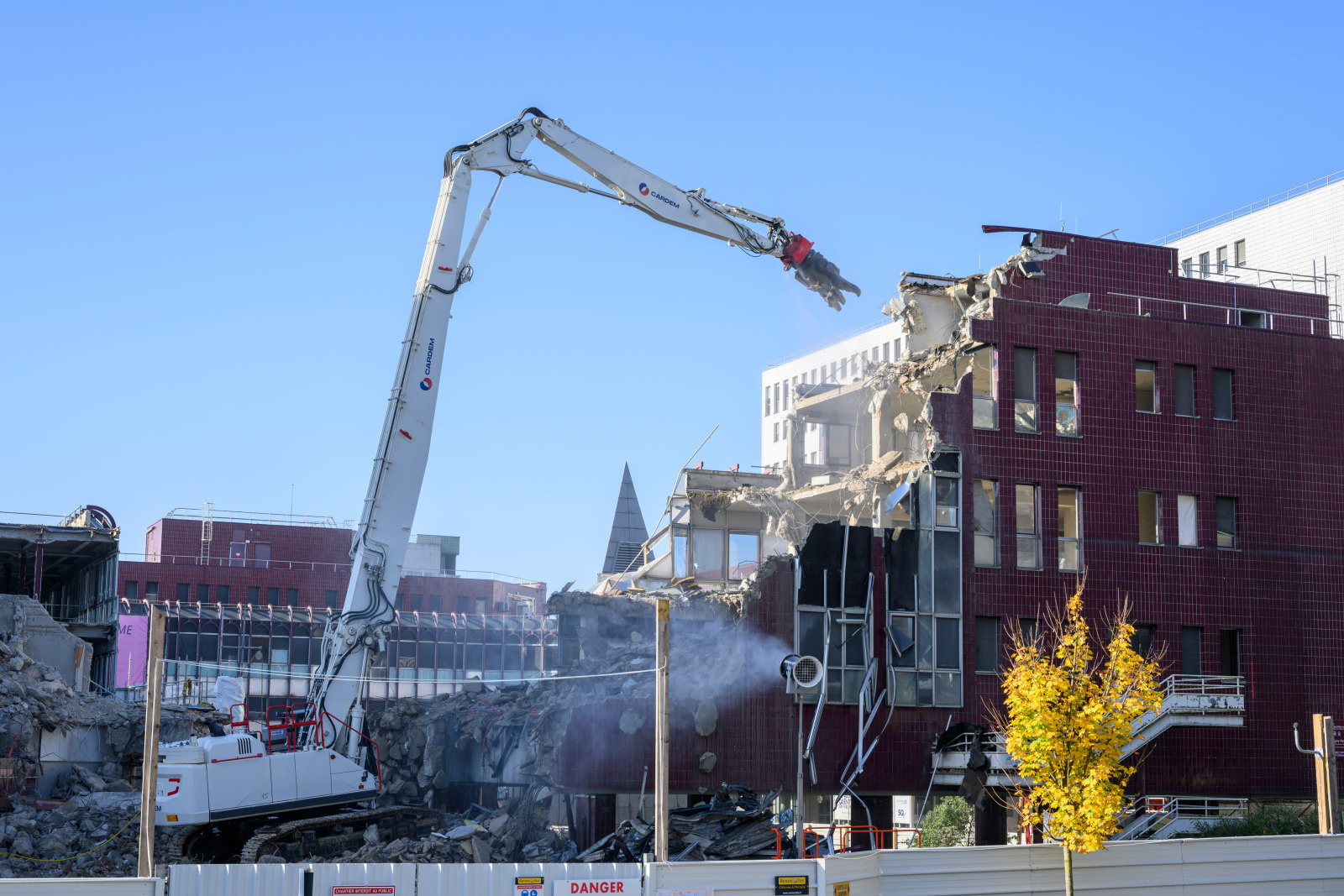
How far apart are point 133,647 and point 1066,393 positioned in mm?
65560

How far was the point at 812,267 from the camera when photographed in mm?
35469

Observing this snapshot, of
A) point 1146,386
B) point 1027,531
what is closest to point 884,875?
point 1027,531

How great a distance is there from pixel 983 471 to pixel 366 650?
1636 centimetres

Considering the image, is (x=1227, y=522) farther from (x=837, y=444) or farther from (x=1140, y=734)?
(x=837, y=444)

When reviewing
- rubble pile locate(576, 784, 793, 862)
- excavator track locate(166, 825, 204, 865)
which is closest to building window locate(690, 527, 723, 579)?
rubble pile locate(576, 784, 793, 862)

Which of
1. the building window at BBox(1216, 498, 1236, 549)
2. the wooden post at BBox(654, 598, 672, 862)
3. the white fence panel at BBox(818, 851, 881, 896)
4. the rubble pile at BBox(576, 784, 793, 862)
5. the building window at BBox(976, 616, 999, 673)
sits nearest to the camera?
the wooden post at BBox(654, 598, 672, 862)

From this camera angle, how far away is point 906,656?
35781mm

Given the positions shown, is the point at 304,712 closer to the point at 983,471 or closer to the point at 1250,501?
the point at 983,471

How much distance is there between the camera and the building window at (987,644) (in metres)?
36.3

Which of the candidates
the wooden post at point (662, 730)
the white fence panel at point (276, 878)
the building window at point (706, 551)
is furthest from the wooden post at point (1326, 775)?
the building window at point (706, 551)

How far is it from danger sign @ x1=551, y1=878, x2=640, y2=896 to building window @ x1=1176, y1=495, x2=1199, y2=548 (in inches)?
900

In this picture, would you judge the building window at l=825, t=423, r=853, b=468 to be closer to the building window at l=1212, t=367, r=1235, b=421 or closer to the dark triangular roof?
the building window at l=1212, t=367, r=1235, b=421

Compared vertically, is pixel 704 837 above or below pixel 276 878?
below

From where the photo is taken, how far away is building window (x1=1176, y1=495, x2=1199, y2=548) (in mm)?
38281
